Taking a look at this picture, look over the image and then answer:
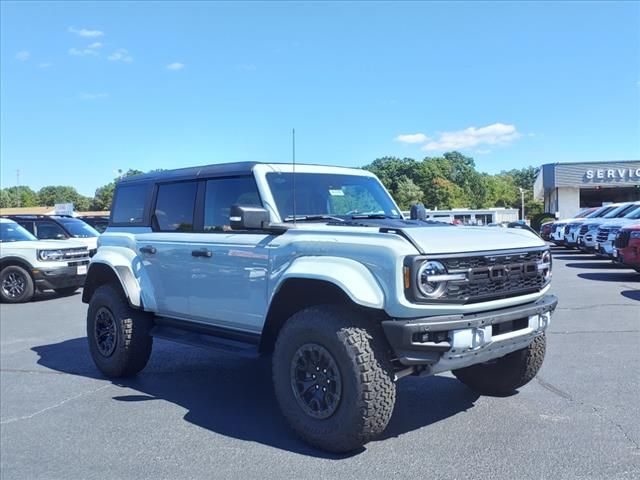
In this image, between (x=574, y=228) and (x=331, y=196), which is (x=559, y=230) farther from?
(x=331, y=196)

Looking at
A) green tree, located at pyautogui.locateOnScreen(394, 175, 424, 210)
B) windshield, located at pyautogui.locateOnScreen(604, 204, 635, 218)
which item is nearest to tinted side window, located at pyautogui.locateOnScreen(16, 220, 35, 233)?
windshield, located at pyautogui.locateOnScreen(604, 204, 635, 218)

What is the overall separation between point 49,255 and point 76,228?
2.71 m

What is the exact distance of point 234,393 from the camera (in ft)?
18.2

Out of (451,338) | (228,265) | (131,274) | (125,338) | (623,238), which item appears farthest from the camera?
(623,238)

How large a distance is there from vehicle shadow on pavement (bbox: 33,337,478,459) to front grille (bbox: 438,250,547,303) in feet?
3.94

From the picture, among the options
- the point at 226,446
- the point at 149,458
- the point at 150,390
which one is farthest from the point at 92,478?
the point at 150,390

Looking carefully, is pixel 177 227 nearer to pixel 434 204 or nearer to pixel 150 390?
pixel 150 390

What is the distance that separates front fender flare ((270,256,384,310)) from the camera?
12.5ft

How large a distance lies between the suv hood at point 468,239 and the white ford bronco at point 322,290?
0.01 m

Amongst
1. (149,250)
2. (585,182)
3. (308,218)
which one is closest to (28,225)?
(149,250)

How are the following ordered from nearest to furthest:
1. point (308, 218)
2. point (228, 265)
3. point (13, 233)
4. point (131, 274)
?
point (228, 265) < point (308, 218) < point (131, 274) < point (13, 233)

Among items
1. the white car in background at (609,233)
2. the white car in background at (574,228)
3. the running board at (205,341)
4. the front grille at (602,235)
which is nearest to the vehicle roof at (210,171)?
the running board at (205,341)

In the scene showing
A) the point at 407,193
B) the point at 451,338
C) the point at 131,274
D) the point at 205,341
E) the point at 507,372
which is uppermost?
the point at 407,193

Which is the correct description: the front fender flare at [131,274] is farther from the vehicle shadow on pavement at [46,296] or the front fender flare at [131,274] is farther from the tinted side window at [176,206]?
the vehicle shadow on pavement at [46,296]
